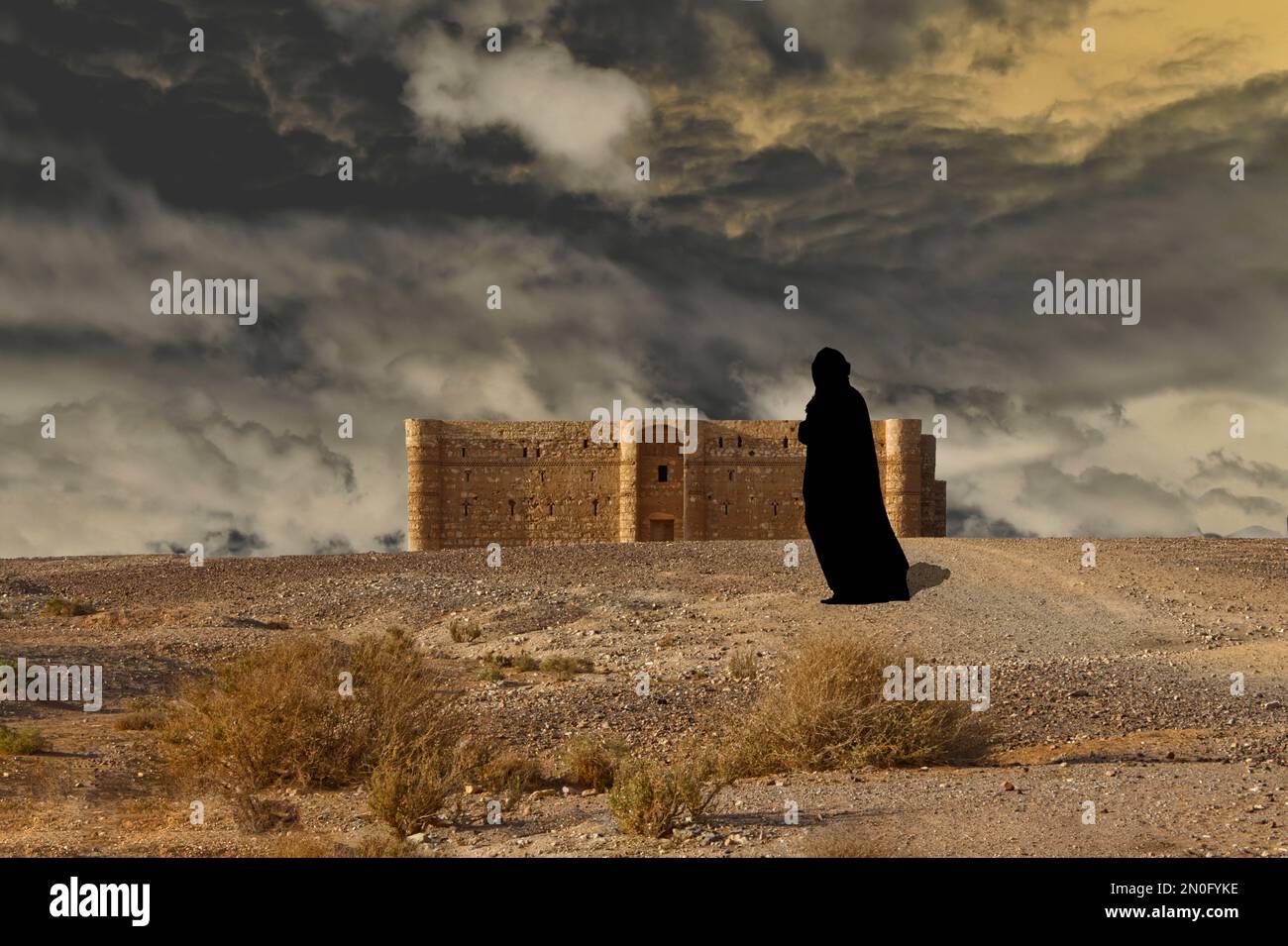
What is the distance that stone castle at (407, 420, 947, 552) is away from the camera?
37688 mm

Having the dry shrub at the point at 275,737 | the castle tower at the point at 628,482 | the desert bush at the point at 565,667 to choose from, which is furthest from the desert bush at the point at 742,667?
the castle tower at the point at 628,482

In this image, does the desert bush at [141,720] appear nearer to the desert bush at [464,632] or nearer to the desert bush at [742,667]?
the desert bush at [742,667]

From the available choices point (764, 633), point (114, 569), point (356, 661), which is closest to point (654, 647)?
point (764, 633)

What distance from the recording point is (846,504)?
9781 millimetres

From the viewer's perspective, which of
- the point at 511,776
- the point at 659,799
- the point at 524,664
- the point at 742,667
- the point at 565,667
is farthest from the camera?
the point at 524,664

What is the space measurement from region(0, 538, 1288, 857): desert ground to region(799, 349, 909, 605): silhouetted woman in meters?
1.55

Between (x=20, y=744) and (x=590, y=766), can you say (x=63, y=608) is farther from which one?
(x=590, y=766)

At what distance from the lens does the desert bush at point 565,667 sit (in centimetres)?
1662

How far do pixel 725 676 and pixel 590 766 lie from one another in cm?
637

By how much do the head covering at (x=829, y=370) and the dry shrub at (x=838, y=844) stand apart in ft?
12.8

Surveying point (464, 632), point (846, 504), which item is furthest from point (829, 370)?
point (464, 632)

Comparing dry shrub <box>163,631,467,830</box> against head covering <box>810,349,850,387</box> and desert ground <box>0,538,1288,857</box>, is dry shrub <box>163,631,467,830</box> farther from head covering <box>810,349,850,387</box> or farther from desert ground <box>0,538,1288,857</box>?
head covering <box>810,349,850,387</box>
